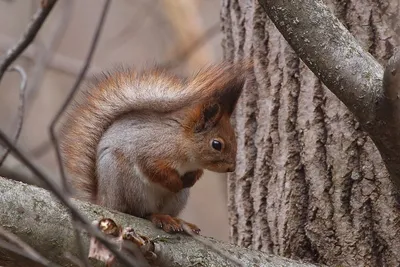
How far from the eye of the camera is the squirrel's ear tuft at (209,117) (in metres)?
2.14

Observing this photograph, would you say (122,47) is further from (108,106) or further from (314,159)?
(314,159)

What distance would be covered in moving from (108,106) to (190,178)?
0.29 m

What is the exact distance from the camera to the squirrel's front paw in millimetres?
2131

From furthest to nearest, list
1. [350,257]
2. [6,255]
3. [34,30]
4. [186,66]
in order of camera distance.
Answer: [186,66] → [350,257] → [34,30] → [6,255]

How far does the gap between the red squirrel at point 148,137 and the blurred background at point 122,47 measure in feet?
6.40

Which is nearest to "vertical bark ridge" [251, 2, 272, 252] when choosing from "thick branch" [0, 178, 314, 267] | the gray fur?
the gray fur

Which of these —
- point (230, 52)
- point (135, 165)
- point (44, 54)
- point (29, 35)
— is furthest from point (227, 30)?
point (44, 54)

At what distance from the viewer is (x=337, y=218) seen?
2.02m

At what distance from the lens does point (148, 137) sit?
2.07 m

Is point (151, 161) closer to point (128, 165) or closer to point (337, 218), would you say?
point (128, 165)

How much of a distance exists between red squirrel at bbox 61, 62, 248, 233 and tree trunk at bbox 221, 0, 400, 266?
134 millimetres

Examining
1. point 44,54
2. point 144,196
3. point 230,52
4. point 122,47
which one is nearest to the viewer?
point 144,196

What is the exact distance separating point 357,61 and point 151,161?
665 mm

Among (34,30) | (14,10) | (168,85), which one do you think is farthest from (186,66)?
(34,30)
